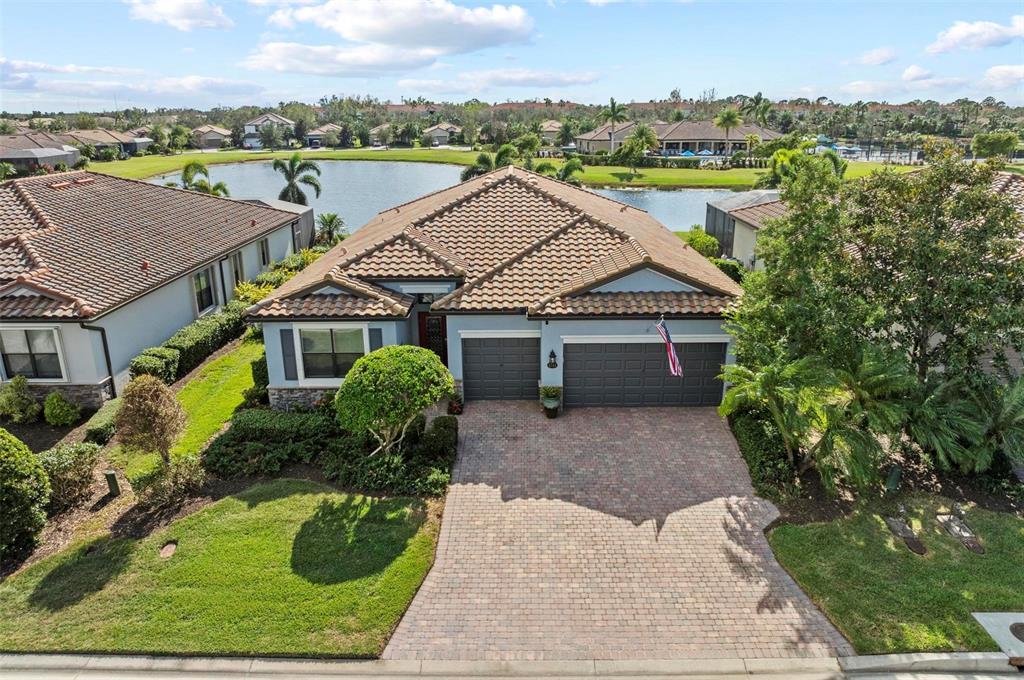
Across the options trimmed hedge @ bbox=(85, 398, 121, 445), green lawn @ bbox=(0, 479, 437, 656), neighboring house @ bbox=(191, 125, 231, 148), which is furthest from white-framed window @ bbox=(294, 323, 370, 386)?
neighboring house @ bbox=(191, 125, 231, 148)

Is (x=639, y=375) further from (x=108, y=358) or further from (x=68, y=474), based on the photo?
(x=108, y=358)

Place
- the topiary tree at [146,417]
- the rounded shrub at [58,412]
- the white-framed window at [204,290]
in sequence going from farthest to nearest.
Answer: the white-framed window at [204,290] → the rounded shrub at [58,412] → the topiary tree at [146,417]

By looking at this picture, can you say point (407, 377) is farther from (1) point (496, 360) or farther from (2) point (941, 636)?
(2) point (941, 636)

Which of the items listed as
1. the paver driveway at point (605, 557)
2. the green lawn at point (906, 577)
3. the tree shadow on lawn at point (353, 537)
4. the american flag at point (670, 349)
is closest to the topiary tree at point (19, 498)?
the tree shadow on lawn at point (353, 537)

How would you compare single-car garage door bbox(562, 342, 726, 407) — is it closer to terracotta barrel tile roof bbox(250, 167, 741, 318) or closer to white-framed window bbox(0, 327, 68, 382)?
terracotta barrel tile roof bbox(250, 167, 741, 318)

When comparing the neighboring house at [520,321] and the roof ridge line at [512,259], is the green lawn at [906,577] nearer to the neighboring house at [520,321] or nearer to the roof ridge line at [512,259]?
the neighboring house at [520,321]

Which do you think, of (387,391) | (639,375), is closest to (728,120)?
(639,375)
